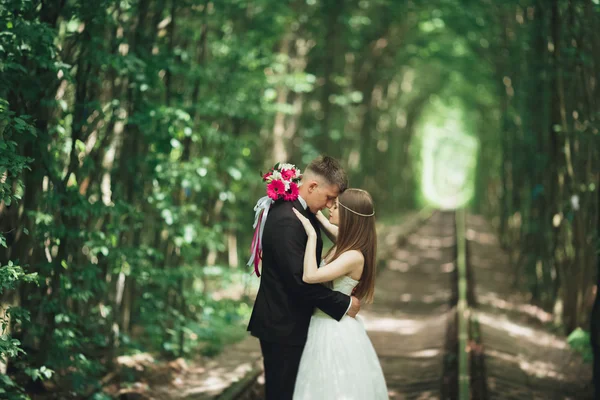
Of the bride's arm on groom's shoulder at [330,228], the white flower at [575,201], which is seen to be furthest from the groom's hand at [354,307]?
the white flower at [575,201]

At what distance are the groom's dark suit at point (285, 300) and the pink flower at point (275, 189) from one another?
62mm

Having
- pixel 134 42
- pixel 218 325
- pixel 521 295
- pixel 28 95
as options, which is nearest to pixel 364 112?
pixel 521 295

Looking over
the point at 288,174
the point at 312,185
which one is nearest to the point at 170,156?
the point at 288,174

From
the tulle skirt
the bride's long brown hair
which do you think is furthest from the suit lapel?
the tulle skirt

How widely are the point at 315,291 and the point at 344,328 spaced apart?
42 centimetres

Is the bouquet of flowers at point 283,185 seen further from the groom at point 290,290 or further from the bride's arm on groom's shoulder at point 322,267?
the bride's arm on groom's shoulder at point 322,267

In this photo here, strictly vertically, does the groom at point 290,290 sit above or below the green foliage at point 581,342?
above

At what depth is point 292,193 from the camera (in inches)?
214

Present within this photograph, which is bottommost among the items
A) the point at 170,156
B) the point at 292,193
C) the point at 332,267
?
the point at 332,267

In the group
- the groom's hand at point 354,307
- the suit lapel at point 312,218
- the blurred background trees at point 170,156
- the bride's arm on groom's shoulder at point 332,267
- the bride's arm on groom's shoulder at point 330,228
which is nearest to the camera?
the bride's arm on groom's shoulder at point 332,267

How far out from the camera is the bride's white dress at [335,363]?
544 centimetres

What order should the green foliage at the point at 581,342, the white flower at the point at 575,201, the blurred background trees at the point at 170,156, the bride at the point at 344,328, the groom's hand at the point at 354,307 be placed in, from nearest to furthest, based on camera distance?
the bride at the point at 344,328
the groom's hand at the point at 354,307
the blurred background trees at the point at 170,156
the green foliage at the point at 581,342
the white flower at the point at 575,201

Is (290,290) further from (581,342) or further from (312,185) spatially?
(581,342)

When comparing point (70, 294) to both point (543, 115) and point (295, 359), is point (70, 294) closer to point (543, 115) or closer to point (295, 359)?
point (295, 359)
